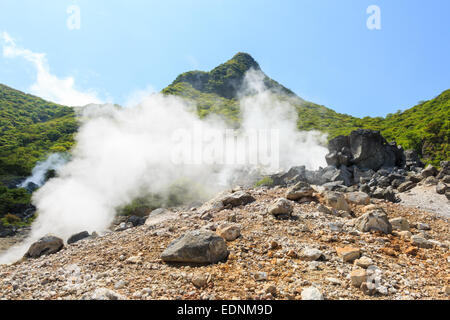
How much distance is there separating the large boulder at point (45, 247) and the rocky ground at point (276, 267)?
7.75 feet

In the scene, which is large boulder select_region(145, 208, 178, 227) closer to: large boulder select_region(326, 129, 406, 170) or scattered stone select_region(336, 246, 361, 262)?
scattered stone select_region(336, 246, 361, 262)

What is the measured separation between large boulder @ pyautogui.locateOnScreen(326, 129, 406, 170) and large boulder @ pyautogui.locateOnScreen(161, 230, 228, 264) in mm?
27922

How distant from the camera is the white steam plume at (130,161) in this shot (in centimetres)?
2134

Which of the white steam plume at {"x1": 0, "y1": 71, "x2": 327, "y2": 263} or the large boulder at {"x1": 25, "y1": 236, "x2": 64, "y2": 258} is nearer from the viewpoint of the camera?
the large boulder at {"x1": 25, "y1": 236, "x2": 64, "y2": 258}

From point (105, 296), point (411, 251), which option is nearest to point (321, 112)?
point (411, 251)

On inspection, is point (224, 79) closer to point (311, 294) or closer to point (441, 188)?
point (441, 188)

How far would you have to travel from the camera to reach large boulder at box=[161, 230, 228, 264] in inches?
212

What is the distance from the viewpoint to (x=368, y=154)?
29641 millimetres

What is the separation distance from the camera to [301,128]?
65625 mm

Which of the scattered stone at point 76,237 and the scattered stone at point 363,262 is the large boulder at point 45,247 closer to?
the scattered stone at point 76,237

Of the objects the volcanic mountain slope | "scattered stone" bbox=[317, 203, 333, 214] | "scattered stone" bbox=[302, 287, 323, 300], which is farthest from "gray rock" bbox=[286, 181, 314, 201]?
the volcanic mountain slope
